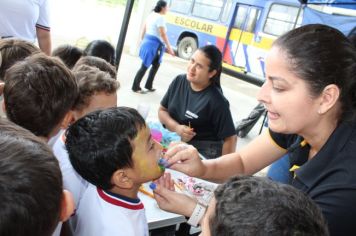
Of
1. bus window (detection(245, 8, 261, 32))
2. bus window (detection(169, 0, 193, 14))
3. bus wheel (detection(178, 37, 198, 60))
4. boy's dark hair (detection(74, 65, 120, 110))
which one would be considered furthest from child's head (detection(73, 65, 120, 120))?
bus wheel (detection(178, 37, 198, 60))

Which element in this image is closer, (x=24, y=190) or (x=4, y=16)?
(x=24, y=190)

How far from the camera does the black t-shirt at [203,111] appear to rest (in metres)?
2.51

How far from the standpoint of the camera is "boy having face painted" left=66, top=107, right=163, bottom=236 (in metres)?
1.14

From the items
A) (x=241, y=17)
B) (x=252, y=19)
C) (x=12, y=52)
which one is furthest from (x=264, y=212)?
(x=241, y=17)

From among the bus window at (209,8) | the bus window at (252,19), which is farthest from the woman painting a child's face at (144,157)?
the bus window at (209,8)

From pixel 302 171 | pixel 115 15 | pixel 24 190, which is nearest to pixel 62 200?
pixel 24 190

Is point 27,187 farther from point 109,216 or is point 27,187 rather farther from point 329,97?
point 329,97

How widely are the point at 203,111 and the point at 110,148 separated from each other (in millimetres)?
1432

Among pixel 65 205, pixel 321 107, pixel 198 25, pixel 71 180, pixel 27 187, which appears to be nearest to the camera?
pixel 27 187

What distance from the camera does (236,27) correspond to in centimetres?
871

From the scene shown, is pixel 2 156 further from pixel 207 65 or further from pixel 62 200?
Answer: pixel 207 65

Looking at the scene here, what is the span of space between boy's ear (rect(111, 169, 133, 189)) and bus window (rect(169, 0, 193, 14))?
8.89 m

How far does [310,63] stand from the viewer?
118 centimetres

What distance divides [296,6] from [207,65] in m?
5.78
